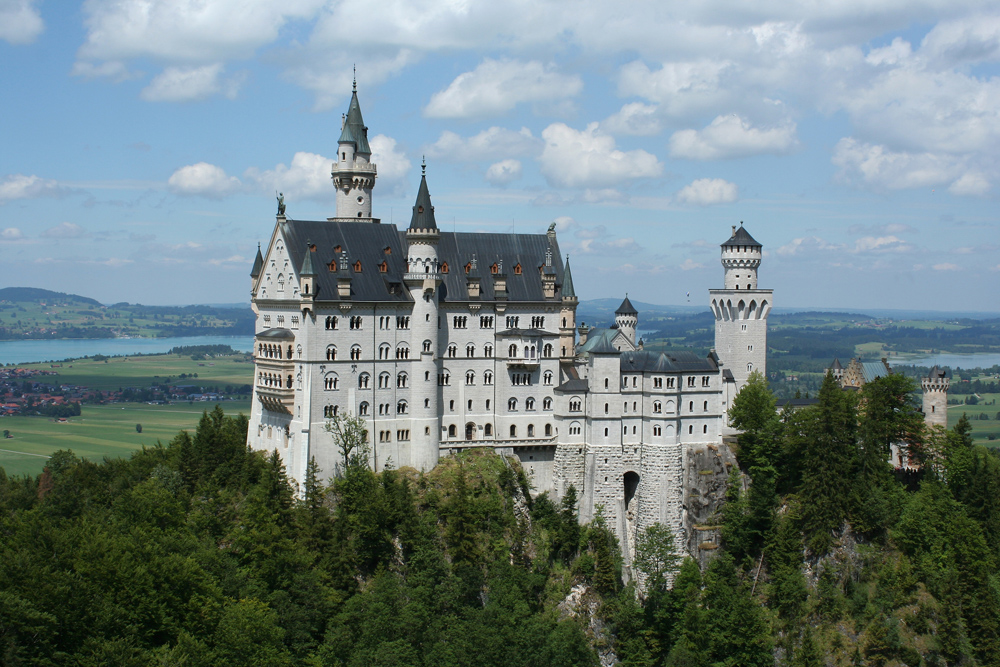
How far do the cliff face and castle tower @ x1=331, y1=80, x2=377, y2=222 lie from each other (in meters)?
35.7

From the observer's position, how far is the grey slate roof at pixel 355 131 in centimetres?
9138

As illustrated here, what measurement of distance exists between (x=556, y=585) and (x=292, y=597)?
2145 cm

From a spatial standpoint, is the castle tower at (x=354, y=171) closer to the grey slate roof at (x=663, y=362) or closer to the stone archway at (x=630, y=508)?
the grey slate roof at (x=663, y=362)

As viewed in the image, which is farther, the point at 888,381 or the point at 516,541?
the point at 888,381

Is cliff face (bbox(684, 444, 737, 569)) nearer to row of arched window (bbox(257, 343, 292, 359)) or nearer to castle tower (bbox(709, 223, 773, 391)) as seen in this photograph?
castle tower (bbox(709, 223, 773, 391))

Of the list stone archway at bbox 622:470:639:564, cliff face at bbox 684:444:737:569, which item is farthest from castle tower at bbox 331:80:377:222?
cliff face at bbox 684:444:737:569

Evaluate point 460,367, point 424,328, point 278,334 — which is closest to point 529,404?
point 460,367

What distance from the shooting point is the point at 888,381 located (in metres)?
88.6

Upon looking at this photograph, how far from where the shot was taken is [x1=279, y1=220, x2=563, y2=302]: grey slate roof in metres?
81.1

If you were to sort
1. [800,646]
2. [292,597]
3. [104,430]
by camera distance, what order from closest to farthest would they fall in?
[292,597], [800,646], [104,430]

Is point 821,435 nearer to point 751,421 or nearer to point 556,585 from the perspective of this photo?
point 751,421

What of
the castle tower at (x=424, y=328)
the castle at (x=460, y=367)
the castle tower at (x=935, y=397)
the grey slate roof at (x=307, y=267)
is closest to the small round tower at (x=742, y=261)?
the castle at (x=460, y=367)

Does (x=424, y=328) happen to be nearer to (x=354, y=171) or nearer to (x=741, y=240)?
(x=354, y=171)

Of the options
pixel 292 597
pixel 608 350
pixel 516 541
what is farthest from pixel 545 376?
pixel 292 597
